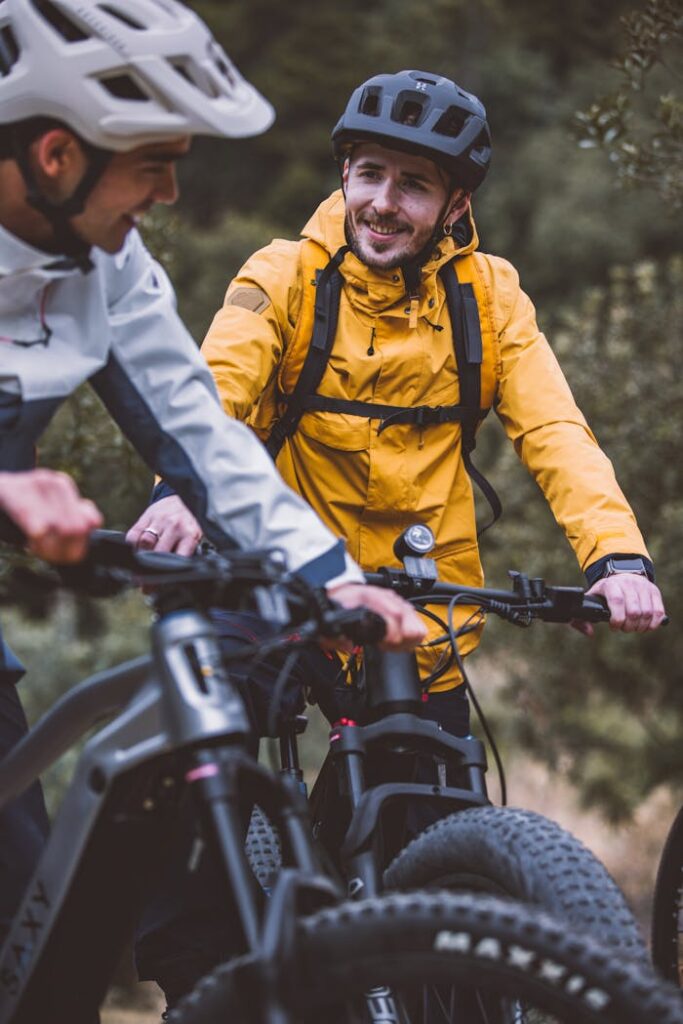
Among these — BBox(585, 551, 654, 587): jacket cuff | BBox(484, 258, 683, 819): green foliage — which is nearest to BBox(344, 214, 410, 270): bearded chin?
BBox(585, 551, 654, 587): jacket cuff

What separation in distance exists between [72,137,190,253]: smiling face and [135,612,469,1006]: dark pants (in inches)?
47.9

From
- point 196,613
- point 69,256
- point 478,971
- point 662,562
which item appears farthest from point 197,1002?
point 662,562

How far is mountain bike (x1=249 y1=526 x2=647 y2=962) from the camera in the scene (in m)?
2.85

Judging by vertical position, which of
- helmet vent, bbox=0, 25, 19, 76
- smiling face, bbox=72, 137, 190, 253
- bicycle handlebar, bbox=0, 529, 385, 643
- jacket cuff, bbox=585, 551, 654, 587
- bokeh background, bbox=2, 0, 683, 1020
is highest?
helmet vent, bbox=0, 25, 19, 76

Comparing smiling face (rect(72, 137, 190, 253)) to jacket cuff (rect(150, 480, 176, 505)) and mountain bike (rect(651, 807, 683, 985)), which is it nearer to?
jacket cuff (rect(150, 480, 176, 505))

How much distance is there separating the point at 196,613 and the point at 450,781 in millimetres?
1419

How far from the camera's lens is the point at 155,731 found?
2.39m

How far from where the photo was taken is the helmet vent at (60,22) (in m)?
2.70

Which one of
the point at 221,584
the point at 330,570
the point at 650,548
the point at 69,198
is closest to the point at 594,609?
the point at 330,570

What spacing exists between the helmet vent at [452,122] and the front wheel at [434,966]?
8.28ft

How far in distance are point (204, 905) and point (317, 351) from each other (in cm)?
147

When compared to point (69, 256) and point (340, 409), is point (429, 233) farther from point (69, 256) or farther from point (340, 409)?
point (69, 256)

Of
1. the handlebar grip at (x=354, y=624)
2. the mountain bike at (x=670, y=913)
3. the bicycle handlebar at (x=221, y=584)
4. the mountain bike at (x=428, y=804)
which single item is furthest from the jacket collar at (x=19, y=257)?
the mountain bike at (x=670, y=913)

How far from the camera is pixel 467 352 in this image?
13.5ft
